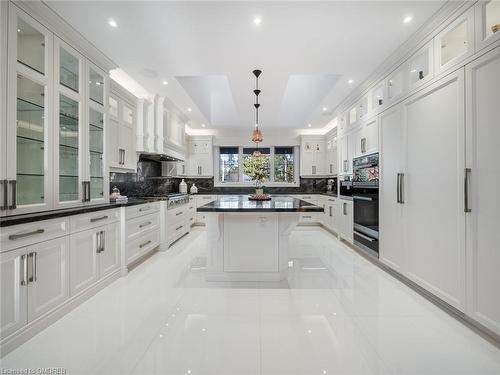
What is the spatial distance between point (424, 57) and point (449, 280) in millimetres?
2146

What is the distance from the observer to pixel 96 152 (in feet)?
9.00

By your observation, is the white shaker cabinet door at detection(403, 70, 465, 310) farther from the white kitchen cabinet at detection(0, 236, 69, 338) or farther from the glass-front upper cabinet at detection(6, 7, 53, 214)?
the glass-front upper cabinet at detection(6, 7, 53, 214)

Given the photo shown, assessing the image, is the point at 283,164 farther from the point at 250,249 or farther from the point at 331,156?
the point at 250,249

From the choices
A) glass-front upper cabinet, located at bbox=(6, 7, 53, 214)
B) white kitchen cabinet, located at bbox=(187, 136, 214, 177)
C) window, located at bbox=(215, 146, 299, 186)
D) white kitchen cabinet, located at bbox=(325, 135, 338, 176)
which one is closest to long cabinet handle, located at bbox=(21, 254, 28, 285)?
glass-front upper cabinet, located at bbox=(6, 7, 53, 214)

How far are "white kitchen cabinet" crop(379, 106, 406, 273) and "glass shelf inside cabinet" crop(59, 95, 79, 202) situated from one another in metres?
3.50

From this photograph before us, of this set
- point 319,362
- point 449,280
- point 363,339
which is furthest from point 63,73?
point 449,280

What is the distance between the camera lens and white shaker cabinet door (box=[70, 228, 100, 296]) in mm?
2105

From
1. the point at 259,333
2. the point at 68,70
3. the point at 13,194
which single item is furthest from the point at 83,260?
the point at 68,70

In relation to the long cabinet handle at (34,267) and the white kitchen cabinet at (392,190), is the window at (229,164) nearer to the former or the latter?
the white kitchen cabinet at (392,190)

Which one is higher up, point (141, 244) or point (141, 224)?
point (141, 224)

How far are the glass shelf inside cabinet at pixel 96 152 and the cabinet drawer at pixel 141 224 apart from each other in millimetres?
523

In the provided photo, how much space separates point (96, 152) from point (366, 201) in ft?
12.1

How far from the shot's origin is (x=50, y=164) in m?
2.06

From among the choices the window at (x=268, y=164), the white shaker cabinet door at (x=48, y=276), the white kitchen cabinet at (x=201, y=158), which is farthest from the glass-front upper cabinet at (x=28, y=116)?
the window at (x=268, y=164)
